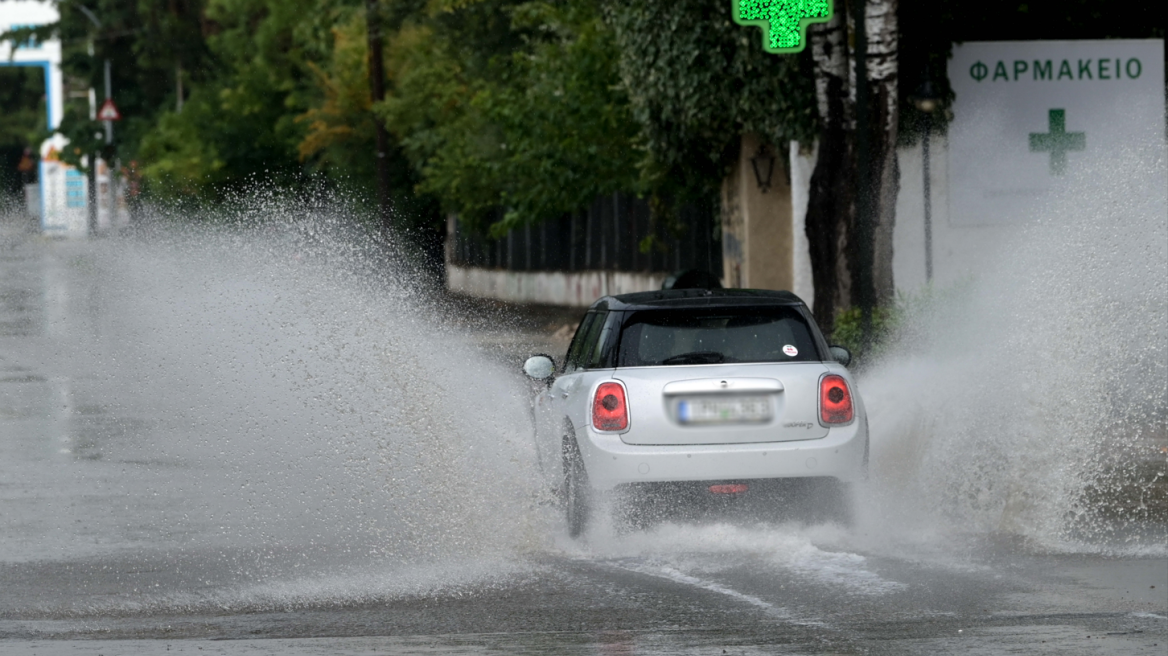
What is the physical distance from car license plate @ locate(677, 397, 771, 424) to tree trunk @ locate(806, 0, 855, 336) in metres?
9.27

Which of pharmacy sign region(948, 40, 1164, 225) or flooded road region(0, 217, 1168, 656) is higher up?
pharmacy sign region(948, 40, 1164, 225)

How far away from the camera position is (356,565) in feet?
29.2

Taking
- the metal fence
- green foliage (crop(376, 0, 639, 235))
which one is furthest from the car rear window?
the metal fence

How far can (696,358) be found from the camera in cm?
924

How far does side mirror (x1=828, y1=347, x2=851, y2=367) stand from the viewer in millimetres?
10472

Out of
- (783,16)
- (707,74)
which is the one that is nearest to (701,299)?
(783,16)

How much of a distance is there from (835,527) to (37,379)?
1174 cm

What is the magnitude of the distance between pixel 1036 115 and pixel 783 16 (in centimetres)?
769

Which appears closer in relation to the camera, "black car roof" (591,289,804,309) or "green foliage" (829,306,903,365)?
"black car roof" (591,289,804,309)

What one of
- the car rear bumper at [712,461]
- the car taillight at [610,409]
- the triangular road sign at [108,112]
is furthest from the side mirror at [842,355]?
the triangular road sign at [108,112]

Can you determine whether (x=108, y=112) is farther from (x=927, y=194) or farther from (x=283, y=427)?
(x=283, y=427)

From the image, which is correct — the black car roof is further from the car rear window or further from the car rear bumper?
the car rear bumper

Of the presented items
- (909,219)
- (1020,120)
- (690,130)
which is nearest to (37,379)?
(690,130)

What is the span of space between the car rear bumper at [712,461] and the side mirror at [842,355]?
53.8 inches
